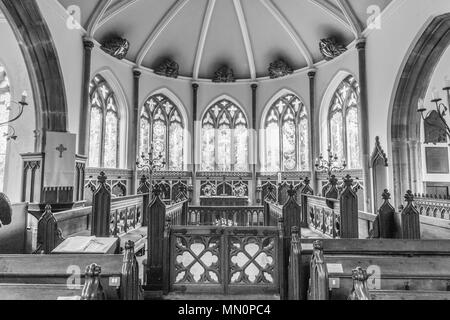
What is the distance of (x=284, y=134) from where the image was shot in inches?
533

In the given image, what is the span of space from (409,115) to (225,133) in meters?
7.87

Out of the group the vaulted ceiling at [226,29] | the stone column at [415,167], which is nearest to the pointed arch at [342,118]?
the vaulted ceiling at [226,29]

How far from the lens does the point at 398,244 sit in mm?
2818

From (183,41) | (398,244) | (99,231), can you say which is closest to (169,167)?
(183,41)

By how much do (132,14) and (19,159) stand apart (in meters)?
6.28

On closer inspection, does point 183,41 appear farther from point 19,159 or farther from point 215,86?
point 19,159

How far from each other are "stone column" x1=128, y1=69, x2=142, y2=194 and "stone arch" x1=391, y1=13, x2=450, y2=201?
9.03 m

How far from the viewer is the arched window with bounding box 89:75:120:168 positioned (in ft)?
34.9

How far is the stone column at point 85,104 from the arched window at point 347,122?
30.3 ft

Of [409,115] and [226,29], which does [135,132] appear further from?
[409,115]

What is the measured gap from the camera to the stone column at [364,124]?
8.86 metres

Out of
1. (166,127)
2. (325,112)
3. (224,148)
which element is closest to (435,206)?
→ (325,112)

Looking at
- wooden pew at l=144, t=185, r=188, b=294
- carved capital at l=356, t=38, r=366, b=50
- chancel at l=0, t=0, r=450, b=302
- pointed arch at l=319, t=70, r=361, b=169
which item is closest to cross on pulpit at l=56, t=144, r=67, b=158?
chancel at l=0, t=0, r=450, b=302

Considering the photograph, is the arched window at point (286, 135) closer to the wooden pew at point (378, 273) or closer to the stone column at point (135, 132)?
the stone column at point (135, 132)
